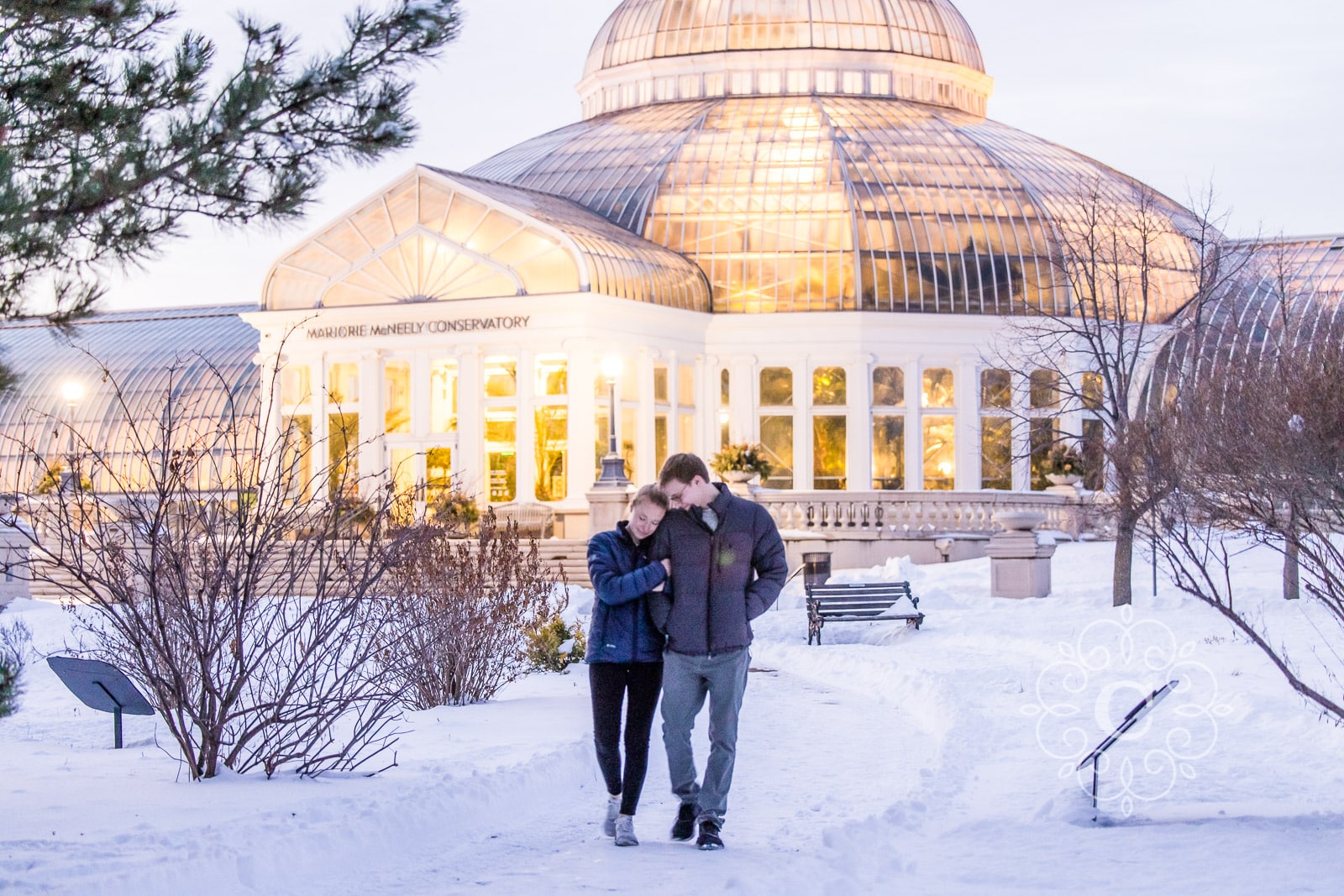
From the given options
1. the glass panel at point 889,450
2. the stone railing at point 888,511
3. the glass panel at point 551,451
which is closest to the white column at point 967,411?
the glass panel at point 889,450

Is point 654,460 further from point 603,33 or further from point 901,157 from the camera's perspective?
point 603,33

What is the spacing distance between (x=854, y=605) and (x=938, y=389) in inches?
769

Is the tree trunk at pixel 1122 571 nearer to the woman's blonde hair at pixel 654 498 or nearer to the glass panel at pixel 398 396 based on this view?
the woman's blonde hair at pixel 654 498

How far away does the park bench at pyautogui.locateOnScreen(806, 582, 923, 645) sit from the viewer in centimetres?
2328

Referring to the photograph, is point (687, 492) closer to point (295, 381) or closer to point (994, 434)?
point (295, 381)

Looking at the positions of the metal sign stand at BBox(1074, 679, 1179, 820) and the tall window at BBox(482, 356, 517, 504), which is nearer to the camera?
the metal sign stand at BBox(1074, 679, 1179, 820)

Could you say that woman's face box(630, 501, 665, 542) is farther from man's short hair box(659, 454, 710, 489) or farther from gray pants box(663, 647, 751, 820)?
gray pants box(663, 647, 751, 820)

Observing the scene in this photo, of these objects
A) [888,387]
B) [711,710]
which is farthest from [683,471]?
[888,387]

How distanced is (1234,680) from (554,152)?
3446 centimetres

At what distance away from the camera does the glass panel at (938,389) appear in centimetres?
4241

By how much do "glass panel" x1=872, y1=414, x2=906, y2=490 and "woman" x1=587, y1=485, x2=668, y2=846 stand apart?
32303mm

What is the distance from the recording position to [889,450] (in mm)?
42281

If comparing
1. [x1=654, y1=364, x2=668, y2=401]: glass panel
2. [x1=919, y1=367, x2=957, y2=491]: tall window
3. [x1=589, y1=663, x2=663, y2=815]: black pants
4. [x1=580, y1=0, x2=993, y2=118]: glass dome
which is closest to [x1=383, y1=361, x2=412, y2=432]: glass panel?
[x1=654, y1=364, x2=668, y2=401]: glass panel

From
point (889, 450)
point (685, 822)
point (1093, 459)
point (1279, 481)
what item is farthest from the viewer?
point (889, 450)
